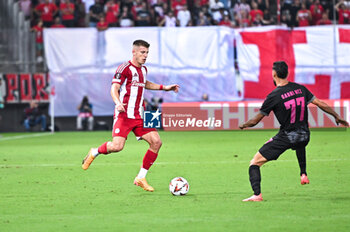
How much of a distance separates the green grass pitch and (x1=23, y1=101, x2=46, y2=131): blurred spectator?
11.0 meters

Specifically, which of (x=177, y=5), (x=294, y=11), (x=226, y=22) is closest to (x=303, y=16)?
(x=294, y=11)

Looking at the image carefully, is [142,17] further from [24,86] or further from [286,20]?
[286,20]

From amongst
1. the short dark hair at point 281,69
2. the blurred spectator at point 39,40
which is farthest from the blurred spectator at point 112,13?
the short dark hair at point 281,69

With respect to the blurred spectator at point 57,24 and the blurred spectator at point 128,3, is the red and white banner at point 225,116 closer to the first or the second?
the blurred spectator at point 128,3

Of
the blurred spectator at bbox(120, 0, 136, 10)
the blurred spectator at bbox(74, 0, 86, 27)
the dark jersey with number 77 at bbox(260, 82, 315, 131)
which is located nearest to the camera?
the dark jersey with number 77 at bbox(260, 82, 315, 131)

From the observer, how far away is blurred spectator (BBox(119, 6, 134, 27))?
2972 cm

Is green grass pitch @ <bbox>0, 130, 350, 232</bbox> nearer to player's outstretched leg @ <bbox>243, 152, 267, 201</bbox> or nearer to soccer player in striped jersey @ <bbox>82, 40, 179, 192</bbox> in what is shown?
player's outstretched leg @ <bbox>243, 152, 267, 201</bbox>

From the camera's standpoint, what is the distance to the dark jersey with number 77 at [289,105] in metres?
8.71

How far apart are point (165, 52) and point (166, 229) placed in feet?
72.6

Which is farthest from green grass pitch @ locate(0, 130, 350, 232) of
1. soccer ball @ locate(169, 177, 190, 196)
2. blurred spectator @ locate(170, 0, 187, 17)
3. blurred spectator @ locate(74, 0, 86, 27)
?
blurred spectator @ locate(74, 0, 86, 27)

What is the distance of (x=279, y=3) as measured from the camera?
27000mm

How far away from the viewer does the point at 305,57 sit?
28.2 metres

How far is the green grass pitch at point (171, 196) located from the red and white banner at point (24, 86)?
11445mm

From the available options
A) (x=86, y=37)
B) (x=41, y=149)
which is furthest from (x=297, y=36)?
(x=41, y=149)
